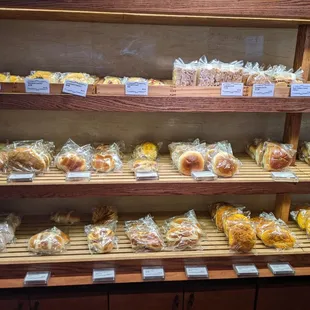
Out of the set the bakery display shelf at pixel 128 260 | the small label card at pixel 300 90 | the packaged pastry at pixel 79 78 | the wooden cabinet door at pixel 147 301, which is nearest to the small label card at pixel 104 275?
the bakery display shelf at pixel 128 260

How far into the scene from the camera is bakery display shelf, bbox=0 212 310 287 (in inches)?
72.4

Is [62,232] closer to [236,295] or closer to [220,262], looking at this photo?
[220,262]

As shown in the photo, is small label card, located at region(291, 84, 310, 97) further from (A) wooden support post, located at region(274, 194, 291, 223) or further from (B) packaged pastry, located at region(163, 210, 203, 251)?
(B) packaged pastry, located at region(163, 210, 203, 251)

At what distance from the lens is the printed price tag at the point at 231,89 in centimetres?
176

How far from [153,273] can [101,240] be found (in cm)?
34

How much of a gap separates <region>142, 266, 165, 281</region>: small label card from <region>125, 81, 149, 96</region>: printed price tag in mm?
946

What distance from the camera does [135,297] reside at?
192 centimetres

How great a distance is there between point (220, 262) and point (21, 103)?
135 centimetres

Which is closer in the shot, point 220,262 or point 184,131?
point 220,262

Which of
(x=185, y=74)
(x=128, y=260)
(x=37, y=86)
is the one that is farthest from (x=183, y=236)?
(x=37, y=86)

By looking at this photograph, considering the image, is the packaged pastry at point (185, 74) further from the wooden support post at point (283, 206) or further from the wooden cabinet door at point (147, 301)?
the wooden cabinet door at point (147, 301)

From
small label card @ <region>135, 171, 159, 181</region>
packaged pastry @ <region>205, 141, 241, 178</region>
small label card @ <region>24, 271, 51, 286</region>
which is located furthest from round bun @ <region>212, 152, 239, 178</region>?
small label card @ <region>24, 271, 51, 286</region>

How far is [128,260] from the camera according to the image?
1878 millimetres

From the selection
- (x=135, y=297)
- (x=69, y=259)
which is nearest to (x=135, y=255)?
(x=135, y=297)
